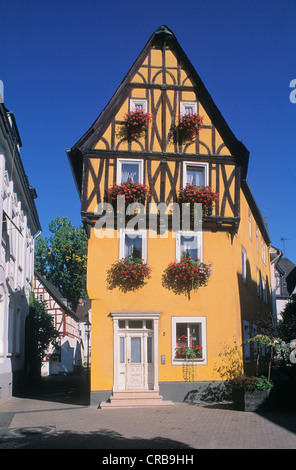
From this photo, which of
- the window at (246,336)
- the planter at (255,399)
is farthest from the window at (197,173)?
the planter at (255,399)

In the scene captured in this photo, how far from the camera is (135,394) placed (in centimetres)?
1820

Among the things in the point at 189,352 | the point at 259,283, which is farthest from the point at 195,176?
the point at 259,283

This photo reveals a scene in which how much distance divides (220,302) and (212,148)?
6135 millimetres

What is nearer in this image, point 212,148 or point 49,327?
point 212,148

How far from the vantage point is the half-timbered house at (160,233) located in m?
18.7

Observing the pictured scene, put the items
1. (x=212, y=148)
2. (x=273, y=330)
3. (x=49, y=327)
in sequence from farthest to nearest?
(x=49, y=327) → (x=212, y=148) → (x=273, y=330)

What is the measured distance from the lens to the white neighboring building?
19.1 m

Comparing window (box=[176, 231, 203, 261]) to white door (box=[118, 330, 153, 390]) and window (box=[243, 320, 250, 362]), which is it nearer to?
white door (box=[118, 330, 153, 390])

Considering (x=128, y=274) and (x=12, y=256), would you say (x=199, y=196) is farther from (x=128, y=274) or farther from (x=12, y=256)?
(x=12, y=256)

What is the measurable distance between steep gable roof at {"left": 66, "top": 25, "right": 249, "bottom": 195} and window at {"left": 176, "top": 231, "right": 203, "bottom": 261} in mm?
3627

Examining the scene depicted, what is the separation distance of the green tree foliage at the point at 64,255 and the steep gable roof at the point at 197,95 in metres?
31.1

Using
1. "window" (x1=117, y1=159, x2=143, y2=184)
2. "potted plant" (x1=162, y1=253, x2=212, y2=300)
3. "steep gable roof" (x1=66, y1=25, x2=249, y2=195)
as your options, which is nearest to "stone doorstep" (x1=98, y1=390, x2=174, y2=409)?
"potted plant" (x1=162, y1=253, x2=212, y2=300)

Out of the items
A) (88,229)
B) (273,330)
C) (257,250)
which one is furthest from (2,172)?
(257,250)

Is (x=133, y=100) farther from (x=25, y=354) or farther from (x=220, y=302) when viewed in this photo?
(x=25, y=354)
